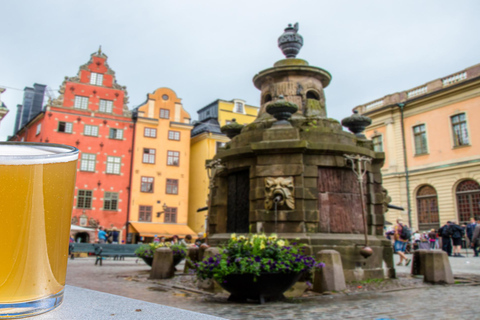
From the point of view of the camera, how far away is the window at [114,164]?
35.2m

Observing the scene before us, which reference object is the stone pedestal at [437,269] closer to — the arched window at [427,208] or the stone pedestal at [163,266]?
the stone pedestal at [163,266]

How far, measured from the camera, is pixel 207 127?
4041 centimetres

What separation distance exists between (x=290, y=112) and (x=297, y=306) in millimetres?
Answer: 5343

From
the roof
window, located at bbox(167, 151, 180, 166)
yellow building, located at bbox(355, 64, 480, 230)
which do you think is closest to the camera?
yellow building, located at bbox(355, 64, 480, 230)

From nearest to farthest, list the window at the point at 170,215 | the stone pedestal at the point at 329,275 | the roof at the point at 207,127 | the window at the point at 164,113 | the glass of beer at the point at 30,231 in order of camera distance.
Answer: the glass of beer at the point at 30,231
the stone pedestal at the point at 329,275
the window at the point at 170,215
the window at the point at 164,113
the roof at the point at 207,127

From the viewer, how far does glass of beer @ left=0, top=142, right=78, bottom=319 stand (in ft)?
3.04

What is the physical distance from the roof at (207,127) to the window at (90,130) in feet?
31.8

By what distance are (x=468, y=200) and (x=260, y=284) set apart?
89.5 ft

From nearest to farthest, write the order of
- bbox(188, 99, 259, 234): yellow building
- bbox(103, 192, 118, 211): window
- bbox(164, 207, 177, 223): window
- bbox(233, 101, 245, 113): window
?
bbox(103, 192, 118, 211): window < bbox(164, 207, 177, 223): window < bbox(188, 99, 259, 234): yellow building < bbox(233, 101, 245, 113): window

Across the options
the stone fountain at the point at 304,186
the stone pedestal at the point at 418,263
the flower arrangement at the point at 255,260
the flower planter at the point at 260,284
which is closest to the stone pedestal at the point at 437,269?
the stone pedestal at the point at 418,263

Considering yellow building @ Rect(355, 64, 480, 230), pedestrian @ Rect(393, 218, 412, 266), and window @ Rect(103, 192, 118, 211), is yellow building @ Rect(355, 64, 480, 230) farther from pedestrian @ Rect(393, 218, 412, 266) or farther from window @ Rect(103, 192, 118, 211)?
window @ Rect(103, 192, 118, 211)

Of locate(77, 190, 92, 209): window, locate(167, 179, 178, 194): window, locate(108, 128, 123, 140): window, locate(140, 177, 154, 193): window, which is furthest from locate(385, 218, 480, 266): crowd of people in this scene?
locate(108, 128, 123, 140): window

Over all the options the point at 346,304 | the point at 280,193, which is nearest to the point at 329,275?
the point at 346,304

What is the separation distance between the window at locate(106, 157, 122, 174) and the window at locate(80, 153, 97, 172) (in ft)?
3.88
